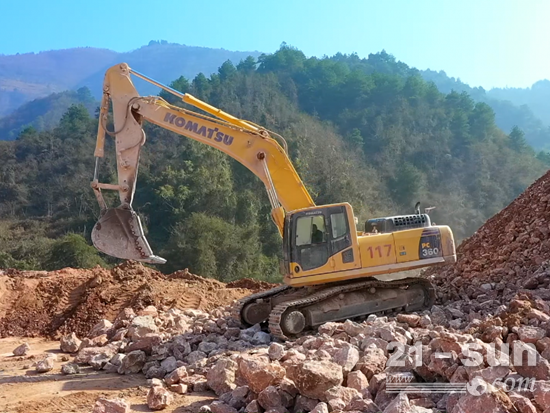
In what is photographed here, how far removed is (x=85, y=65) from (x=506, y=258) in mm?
184148

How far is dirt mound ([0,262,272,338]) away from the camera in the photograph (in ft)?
34.0

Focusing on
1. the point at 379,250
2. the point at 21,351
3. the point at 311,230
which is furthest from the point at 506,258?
the point at 21,351

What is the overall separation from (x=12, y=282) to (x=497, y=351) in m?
10.1

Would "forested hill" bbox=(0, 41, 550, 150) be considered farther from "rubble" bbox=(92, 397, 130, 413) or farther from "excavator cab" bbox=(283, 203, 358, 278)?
"rubble" bbox=(92, 397, 130, 413)

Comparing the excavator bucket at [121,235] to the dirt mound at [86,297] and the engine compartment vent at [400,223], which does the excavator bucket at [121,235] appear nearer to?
the dirt mound at [86,297]

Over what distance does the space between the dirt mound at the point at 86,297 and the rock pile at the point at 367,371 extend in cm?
319

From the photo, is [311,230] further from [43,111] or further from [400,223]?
[43,111]

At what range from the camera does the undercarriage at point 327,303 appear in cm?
771

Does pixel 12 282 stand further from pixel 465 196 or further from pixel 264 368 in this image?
pixel 465 196

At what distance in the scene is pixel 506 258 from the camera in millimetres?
9664

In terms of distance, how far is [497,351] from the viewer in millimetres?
4703

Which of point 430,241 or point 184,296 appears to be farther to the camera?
point 184,296

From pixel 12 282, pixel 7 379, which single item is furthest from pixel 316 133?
pixel 7 379

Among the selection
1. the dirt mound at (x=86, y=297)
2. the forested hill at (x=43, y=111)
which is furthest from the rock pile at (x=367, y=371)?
the forested hill at (x=43, y=111)
